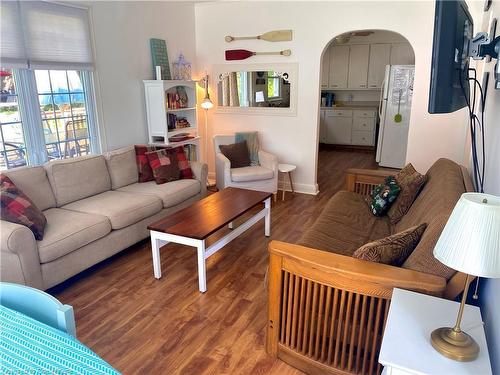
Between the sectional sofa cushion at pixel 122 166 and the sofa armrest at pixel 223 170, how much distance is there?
107 cm

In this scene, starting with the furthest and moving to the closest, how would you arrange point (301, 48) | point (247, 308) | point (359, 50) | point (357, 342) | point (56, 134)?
point (359, 50) < point (301, 48) < point (56, 134) < point (247, 308) < point (357, 342)

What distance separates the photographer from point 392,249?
1728 mm

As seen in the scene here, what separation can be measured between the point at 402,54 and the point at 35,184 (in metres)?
6.92

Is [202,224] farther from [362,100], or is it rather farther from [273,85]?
[362,100]

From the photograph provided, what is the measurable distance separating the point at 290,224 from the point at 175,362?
224 centimetres

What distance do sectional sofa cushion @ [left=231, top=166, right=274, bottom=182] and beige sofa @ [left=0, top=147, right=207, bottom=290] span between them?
465 millimetres

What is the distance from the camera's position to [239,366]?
201 cm

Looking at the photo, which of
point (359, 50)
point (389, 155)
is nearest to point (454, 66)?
point (389, 155)

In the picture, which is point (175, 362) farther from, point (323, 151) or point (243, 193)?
point (323, 151)

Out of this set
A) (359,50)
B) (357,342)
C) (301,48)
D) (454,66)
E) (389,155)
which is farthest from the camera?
(359,50)

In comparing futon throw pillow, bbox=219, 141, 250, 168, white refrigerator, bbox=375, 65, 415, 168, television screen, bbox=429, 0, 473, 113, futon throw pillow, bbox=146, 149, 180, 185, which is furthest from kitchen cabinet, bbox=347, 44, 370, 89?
television screen, bbox=429, 0, 473, 113

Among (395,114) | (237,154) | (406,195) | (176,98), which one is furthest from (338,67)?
(406,195)

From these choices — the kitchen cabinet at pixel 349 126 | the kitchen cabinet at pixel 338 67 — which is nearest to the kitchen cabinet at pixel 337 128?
the kitchen cabinet at pixel 349 126

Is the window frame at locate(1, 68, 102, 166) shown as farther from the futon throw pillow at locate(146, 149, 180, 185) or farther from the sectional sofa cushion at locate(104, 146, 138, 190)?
the futon throw pillow at locate(146, 149, 180, 185)
